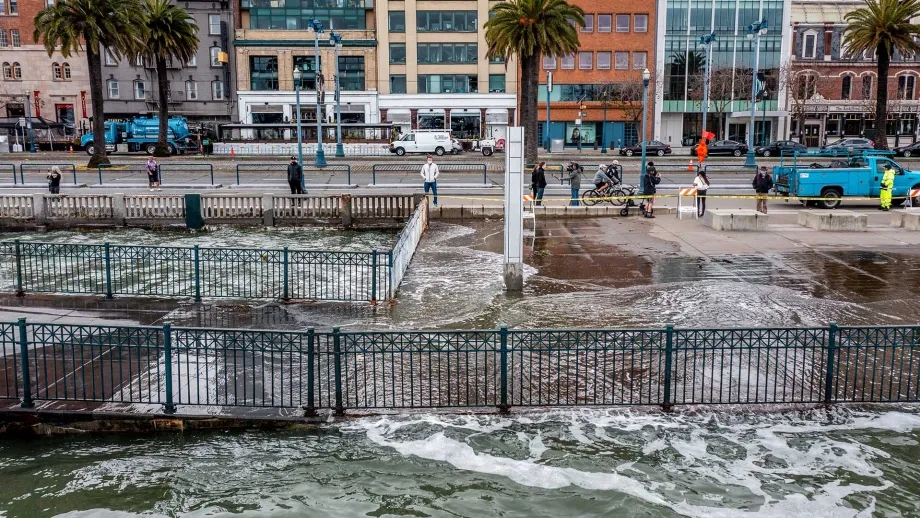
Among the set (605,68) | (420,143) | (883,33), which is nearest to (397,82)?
(605,68)

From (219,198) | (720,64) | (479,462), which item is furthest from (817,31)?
(479,462)

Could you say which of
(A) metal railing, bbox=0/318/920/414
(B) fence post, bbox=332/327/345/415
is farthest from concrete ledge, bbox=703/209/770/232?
(B) fence post, bbox=332/327/345/415

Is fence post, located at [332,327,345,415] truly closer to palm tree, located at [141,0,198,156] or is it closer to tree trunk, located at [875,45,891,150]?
tree trunk, located at [875,45,891,150]

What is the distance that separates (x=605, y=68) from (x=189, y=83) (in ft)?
126

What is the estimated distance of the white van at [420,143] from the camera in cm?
5566

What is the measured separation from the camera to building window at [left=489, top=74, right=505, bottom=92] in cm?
7556

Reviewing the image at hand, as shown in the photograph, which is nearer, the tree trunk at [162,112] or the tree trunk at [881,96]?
the tree trunk at [881,96]

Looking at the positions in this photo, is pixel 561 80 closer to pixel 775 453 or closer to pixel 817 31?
pixel 817 31

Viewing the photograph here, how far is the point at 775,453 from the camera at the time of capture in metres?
8.89

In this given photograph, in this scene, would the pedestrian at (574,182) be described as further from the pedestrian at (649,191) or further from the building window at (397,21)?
the building window at (397,21)

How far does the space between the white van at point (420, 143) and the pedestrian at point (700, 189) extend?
103 feet

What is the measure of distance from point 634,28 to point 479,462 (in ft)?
230

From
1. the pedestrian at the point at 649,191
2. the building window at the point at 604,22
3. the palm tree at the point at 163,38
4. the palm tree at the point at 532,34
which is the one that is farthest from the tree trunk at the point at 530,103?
the building window at the point at 604,22

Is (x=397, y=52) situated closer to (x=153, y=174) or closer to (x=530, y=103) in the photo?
(x=530, y=103)
